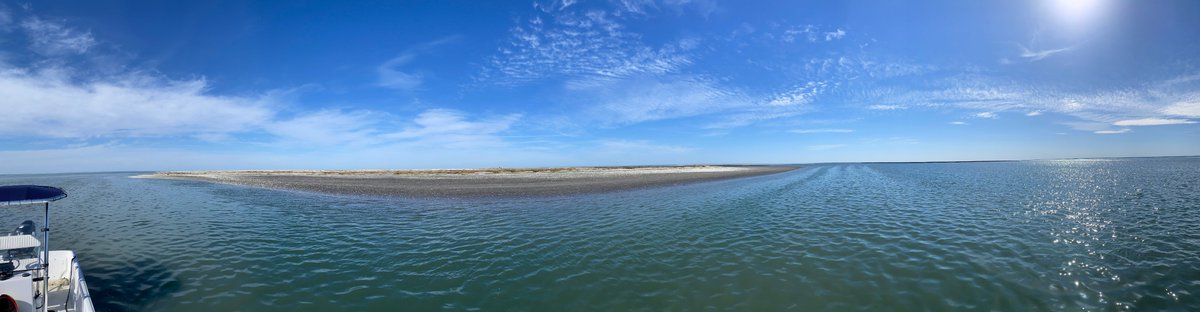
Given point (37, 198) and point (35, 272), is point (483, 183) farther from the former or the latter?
point (37, 198)

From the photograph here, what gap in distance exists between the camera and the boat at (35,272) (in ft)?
28.8

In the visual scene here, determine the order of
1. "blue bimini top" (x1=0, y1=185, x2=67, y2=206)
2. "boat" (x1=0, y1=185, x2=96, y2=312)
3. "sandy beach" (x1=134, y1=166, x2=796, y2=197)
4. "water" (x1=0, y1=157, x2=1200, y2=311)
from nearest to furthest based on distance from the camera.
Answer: "boat" (x1=0, y1=185, x2=96, y2=312)
"blue bimini top" (x1=0, y1=185, x2=67, y2=206)
"water" (x1=0, y1=157, x2=1200, y2=311)
"sandy beach" (x1=134, y1=166, x2=796, y2=197)

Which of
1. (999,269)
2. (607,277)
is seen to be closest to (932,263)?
(999,269)

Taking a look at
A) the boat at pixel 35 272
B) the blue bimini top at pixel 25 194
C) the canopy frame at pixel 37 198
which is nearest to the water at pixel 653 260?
the boat at pixel 35 272

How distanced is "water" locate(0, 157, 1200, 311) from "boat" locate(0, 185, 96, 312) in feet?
3.07

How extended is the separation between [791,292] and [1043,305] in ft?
18.3

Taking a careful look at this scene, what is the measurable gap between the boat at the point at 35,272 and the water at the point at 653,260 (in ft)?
3.07

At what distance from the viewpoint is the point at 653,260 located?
14.2m

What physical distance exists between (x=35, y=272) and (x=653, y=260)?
16554mm

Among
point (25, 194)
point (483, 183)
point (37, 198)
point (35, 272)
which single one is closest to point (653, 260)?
point (37, 198)

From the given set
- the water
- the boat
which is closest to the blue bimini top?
the boat

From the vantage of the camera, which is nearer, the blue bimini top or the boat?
the boat

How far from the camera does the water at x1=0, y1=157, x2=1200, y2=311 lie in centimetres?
1040

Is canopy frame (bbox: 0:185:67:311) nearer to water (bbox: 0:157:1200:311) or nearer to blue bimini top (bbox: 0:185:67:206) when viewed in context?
blue bimini top (bbox: 0:185:67:206)
